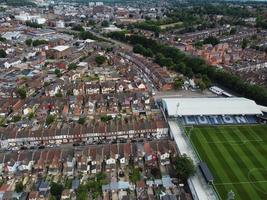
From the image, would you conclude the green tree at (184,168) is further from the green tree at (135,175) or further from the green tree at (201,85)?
the green tree at (201,85)

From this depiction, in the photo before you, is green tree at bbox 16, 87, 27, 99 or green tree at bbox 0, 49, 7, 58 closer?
green tree at bbox 16, 87, 27, 99

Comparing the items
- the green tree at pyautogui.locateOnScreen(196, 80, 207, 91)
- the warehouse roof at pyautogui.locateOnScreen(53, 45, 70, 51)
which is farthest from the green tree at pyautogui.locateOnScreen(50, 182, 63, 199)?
the warehouse roof at pyautogui.locateOnScreen(53, 45, 70, 51)

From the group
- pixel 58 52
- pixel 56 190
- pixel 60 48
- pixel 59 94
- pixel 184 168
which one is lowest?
pixel 58 52

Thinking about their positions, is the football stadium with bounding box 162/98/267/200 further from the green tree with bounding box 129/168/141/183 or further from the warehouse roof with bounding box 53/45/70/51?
the warehouse roof with bounding box 53/45/70/51

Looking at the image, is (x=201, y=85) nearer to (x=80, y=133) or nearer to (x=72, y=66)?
(x=80, y=133)

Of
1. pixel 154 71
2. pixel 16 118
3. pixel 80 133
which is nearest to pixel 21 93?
pixel 16 118

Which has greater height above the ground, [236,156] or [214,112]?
[214,112]

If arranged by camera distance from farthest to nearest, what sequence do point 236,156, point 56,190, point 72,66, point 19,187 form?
1. point 72,66
2. point 236,156
3. point 19,187
4. point 56,190

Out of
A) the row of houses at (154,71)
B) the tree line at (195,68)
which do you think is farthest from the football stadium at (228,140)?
the row of houses at (154,71)

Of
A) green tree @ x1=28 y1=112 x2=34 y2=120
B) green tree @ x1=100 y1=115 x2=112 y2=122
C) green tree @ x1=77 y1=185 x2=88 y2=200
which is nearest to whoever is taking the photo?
green tree @ x1=77 y1=185 x2=88 y2=200
